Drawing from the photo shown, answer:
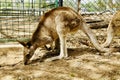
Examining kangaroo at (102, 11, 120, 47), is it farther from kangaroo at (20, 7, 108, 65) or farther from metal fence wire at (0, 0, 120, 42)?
metal fence wire at (0, 0, 120, 42)

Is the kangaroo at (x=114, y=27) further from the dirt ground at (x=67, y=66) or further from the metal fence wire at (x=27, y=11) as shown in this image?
the metal fence wire at (x=27, y=11)

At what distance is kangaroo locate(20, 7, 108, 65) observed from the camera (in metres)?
5.07

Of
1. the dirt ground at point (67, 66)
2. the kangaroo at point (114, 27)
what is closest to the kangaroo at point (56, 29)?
the dirt ground at point (67, 66)

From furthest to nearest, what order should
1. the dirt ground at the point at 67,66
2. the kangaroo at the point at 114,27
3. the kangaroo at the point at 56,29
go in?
the kangaroo at the point at 114,27, the kangaroo at the point at 56,29, the dirt ground at the point at 67,66

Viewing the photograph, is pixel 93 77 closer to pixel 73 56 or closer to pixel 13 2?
pixel 73 56

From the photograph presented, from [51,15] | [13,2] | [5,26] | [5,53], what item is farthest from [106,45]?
[5,26]

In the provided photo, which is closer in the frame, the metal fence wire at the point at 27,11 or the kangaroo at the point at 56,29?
the kangaroo at the point at 56,29

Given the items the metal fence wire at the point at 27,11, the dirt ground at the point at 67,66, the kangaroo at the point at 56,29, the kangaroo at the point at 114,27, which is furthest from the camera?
the metal fence wire at the point at 27,11

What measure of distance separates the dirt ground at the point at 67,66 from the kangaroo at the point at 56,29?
19 cm

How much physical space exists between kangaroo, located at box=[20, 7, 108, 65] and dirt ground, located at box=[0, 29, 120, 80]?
0.19 metres

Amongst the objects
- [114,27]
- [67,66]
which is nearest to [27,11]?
[114,27]

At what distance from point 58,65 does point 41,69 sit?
0.37 meters

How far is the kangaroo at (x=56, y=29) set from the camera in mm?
5066

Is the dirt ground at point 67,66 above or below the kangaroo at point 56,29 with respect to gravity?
below
